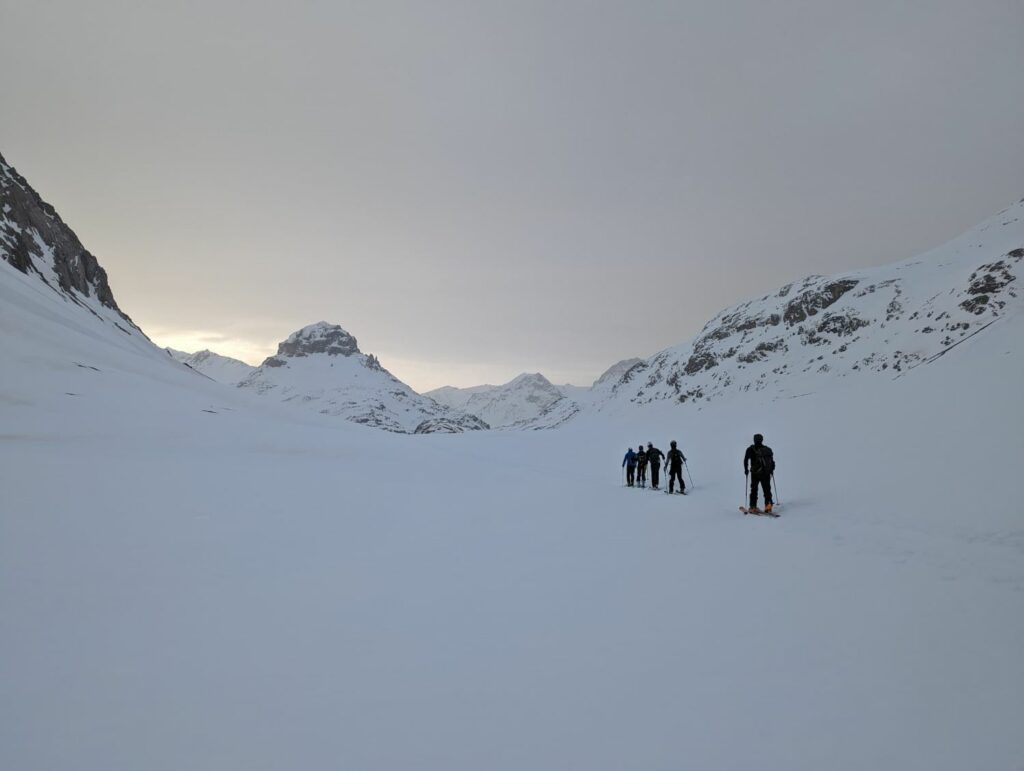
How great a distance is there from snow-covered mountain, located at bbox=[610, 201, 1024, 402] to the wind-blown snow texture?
3996cm

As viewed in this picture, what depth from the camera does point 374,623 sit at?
5.38 meters

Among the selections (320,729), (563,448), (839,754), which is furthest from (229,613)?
(563,448)

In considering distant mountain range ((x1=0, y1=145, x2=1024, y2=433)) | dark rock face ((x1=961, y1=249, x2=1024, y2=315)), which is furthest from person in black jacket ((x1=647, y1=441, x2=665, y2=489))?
dark rock face ((x1=961, y1=249, x2=1024, y2=315))

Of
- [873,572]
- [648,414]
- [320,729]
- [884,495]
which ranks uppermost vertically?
[648,414]

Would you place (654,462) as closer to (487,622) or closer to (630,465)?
(630,465)

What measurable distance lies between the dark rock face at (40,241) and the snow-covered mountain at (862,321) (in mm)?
92143

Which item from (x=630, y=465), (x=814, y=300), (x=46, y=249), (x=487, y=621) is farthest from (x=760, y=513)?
(x=814, y=300)

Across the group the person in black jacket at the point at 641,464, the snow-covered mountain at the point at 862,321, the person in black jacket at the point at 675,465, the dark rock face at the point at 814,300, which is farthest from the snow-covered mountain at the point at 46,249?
the dark rock face at the point at 814,300

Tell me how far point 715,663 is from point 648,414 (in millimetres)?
108279

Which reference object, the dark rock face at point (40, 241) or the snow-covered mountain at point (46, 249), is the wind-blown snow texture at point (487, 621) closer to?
the snow-covered mountain at point (46, 249)

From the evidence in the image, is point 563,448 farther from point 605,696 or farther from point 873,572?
point 605,696

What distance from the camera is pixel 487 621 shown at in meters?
5.53

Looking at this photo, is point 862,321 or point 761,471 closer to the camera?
point 761,471

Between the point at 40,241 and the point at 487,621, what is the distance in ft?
290
